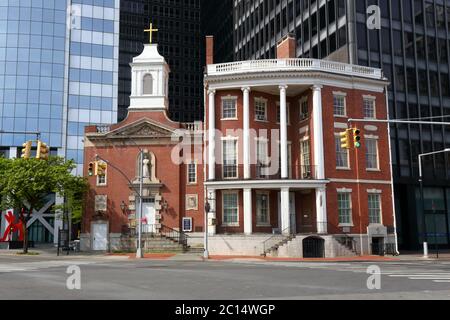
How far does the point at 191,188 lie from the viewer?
4441 cm

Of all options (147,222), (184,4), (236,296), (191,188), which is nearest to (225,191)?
(191,188)

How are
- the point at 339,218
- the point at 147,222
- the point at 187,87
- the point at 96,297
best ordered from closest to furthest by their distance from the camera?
the point at 96,297, the point at 339,218, the point at 147,222, the point at 187,87

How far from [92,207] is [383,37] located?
32.7 m

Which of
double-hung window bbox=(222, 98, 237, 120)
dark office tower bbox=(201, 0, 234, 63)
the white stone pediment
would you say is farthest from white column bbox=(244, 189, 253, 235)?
dark office tower bbox=(201, 0, 234, 63)

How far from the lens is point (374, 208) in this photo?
41094 millimetres

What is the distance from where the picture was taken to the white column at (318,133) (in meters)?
39.5

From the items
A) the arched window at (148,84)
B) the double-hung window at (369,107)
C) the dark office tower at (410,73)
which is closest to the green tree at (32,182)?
the arched window at (148,84)

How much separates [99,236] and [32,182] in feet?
24.4

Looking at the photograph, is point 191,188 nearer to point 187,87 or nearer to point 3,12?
point 3,12

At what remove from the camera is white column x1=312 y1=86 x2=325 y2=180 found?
39.5 m

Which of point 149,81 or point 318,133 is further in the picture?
point 149,81

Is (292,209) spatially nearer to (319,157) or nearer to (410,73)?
(319,157)

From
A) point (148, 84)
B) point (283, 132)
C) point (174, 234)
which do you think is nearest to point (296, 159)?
point (283, 132)

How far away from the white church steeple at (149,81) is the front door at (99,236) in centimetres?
1144
